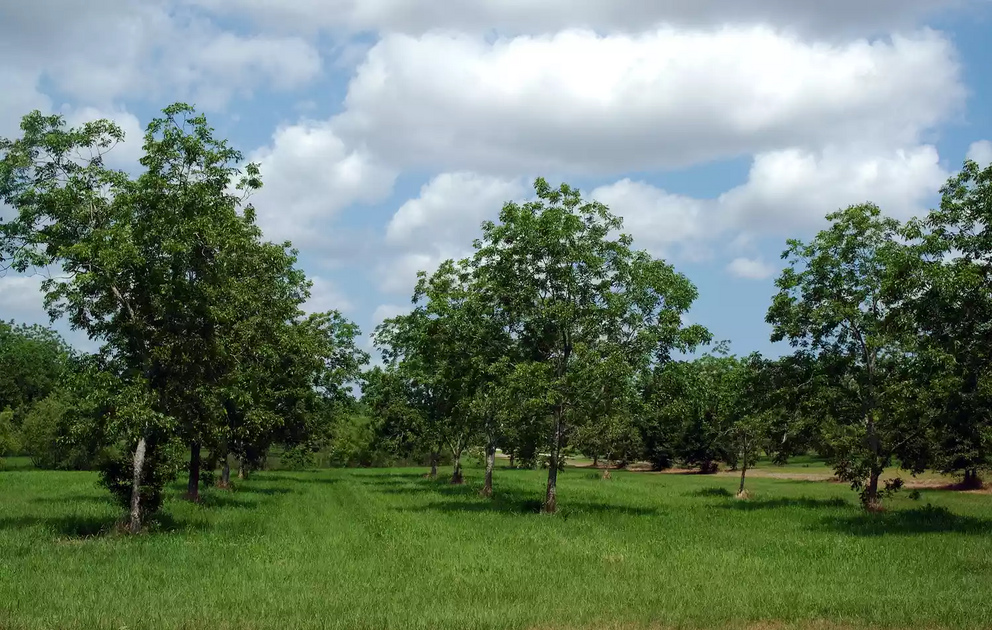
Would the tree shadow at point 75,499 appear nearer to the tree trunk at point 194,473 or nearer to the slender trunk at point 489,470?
the tree trunk at point 194,473

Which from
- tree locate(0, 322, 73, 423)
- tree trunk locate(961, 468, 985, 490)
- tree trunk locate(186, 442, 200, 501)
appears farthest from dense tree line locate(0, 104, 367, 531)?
tree locate(0, 322, 73, 423)

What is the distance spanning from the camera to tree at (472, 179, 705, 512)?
112 ft

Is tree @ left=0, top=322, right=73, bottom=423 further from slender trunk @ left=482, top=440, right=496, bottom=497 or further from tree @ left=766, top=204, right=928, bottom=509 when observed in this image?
tree @ left=766, top=204, right=928, bottom=509

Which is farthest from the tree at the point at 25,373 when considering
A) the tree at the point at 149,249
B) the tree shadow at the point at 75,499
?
the tree at the point at 149,249

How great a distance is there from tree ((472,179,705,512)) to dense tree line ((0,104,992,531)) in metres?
0.08

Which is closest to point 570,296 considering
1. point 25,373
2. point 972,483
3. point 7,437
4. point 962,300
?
point 962,300

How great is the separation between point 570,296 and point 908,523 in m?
15.1

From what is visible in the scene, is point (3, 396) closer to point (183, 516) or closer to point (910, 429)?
point (183, 516)

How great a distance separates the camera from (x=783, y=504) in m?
41.0

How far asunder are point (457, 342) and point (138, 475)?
15437 mm

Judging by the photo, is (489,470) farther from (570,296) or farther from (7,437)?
(7,437)

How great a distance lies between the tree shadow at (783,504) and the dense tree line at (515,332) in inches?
101

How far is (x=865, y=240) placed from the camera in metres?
35.9

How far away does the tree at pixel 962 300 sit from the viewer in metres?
27.1
